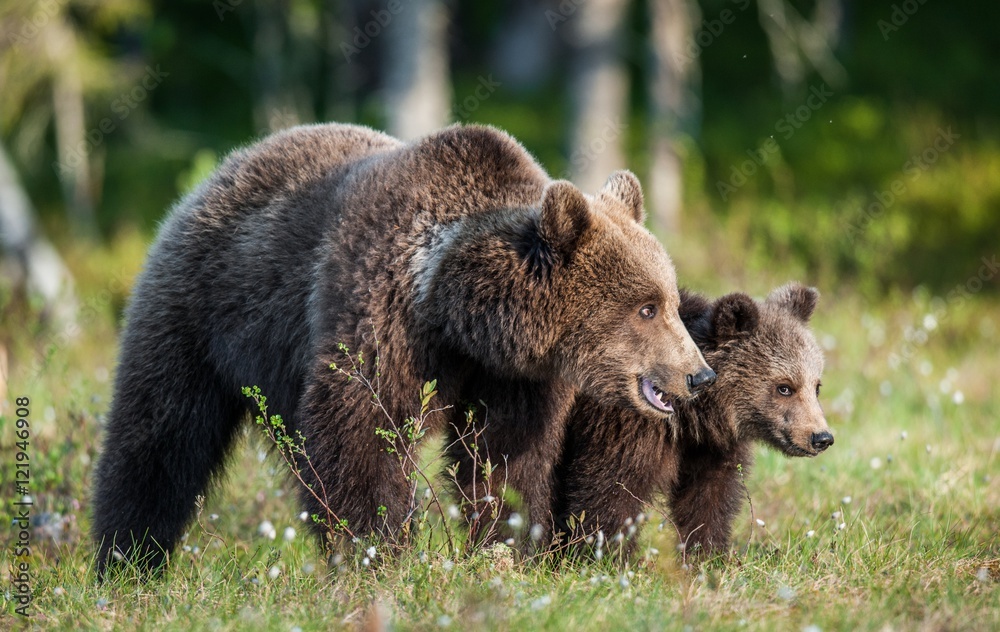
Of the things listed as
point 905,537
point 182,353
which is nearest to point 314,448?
point 182,353

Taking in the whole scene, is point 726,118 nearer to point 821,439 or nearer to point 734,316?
point 734,316

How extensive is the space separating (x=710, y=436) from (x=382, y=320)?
5.89ft

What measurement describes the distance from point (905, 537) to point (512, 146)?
2839 mm

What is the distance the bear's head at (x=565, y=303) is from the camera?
15.6ft

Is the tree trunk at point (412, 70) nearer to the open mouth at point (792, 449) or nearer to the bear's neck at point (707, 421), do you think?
the bear's neck at point (707, 421)

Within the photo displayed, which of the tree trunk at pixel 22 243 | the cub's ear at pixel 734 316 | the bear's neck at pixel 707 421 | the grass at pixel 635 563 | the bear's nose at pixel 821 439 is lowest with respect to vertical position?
the tree trunk at pixel 22 243

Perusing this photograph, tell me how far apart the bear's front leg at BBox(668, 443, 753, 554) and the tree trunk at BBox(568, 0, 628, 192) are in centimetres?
815

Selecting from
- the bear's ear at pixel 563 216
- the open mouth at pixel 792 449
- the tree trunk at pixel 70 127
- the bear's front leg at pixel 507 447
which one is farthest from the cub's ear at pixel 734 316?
the tree trunk at pixel 70 127

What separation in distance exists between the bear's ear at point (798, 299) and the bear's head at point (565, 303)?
110cm

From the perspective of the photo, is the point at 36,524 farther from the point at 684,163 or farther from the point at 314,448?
the point at 684,163

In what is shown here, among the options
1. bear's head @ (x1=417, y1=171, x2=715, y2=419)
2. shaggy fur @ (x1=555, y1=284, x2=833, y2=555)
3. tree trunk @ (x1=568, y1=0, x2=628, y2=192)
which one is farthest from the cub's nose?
tree trunk @ (x1=568, y1=0, x2=628, y2=192)

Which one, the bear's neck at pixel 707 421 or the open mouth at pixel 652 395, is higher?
the open mouth at pixel 652 395

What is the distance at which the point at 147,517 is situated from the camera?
18.3 feet

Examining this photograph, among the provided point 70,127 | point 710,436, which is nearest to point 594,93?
point 70,127
